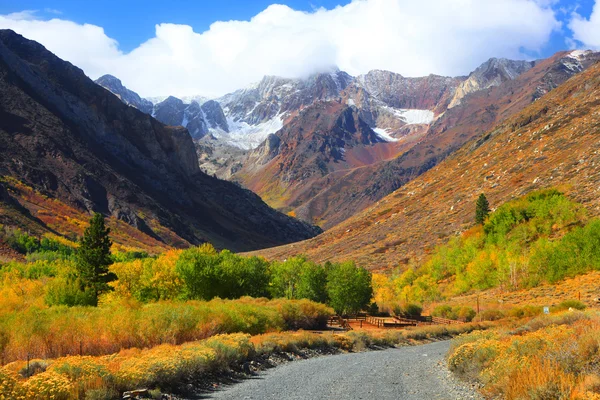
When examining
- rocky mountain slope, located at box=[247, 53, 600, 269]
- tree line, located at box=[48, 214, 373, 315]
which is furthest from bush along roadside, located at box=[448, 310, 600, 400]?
rocky mountain slope, located at box=[247, 53, 600, 269]

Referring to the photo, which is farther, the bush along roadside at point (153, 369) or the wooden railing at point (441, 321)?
the wooden railing at point (441, 321)

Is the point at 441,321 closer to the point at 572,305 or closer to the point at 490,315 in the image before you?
the point at 490,315

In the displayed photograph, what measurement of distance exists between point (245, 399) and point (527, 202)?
7933 centimetres

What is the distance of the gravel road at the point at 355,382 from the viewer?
60.5ft

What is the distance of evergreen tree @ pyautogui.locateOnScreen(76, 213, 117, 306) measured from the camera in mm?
56938

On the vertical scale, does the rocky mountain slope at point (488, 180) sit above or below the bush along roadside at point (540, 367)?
above

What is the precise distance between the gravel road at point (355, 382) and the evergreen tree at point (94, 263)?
36338mm

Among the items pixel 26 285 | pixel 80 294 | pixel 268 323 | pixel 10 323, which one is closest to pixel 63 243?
pixel 26 285

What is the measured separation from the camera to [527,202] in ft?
280

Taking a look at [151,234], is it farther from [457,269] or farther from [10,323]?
[10,323]

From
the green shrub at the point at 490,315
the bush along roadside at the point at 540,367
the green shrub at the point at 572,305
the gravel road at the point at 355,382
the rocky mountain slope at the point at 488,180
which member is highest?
the rocky mountain slope at the point at 488,180

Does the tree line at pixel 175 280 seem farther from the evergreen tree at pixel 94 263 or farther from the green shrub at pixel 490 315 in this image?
the green shrub at pixel 490 315

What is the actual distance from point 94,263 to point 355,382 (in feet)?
147

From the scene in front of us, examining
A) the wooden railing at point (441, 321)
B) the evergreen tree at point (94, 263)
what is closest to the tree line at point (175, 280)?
the evergreen tree at point (94, 263)
